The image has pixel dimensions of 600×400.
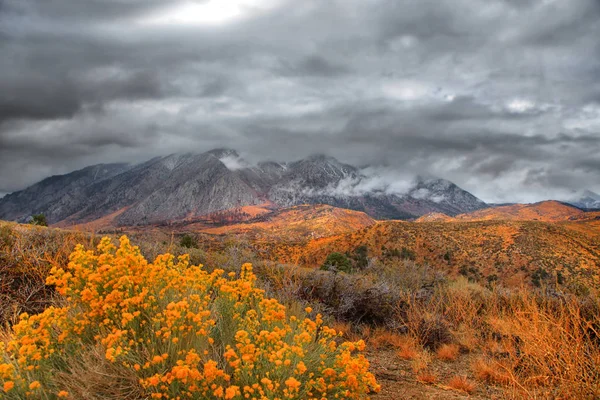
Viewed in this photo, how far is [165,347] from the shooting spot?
328 cm

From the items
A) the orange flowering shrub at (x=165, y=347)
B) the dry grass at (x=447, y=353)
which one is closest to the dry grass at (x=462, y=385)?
the dry grass at (x=447, y=353)

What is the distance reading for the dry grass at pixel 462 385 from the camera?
4884mm

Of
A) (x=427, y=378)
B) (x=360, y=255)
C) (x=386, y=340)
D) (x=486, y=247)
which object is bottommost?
(x=360, y=255)

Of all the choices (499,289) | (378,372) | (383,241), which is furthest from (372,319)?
(383,241)

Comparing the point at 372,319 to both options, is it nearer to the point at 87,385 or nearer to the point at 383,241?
the point at 87,385

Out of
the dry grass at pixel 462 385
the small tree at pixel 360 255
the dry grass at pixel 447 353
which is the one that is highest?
the dry grass at pixel 462 385

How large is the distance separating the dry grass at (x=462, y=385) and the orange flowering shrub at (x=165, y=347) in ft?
7.66

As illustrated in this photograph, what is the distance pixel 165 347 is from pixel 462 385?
157 inches

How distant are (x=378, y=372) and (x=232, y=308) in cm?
261

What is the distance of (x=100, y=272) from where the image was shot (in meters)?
3.65

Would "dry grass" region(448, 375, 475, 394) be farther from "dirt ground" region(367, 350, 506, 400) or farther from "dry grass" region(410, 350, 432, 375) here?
"dry grass" region(410, 350, 432, 375)

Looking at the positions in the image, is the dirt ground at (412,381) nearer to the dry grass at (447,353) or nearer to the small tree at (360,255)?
the dry grass at (447,353)

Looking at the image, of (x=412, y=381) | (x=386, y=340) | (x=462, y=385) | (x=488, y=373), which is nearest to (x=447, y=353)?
(x=488, y=373)

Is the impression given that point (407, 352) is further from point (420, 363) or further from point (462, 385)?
point (462, 385)
